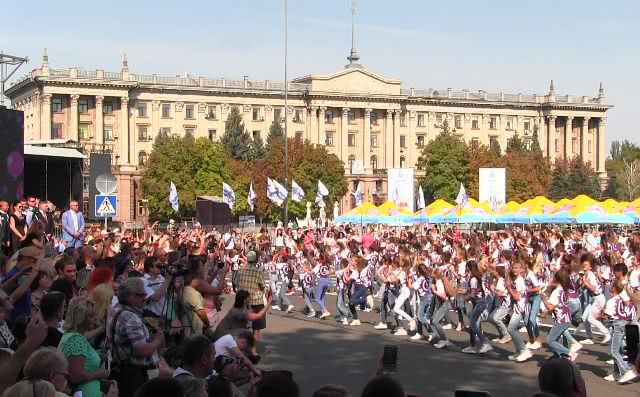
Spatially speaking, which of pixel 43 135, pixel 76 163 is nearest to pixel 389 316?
pixel 76 163

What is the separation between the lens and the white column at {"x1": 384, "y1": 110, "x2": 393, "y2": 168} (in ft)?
415

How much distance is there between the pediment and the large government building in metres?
0.11

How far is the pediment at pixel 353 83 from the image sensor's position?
12256 centimetres

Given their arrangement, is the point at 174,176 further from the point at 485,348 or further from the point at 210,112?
the point at 485,348

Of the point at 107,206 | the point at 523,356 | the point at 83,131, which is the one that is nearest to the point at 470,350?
the point at 523,356

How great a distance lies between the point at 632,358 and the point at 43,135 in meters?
102

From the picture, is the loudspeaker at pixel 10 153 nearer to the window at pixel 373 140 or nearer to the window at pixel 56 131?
the window at pixel 56 131

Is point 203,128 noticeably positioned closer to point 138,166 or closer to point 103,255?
point 138,166

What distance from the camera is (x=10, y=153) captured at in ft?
63.1

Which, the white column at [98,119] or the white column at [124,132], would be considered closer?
the white column at [98,119]

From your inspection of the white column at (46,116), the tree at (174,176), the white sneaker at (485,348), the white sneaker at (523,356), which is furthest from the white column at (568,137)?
the white sneaker at (523,356)

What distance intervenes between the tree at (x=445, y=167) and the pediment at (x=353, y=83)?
21.8 meters

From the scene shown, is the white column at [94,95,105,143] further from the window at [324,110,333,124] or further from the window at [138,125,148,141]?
the window at [324,110,333,124]

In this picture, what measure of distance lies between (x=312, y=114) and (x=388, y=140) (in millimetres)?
10131
